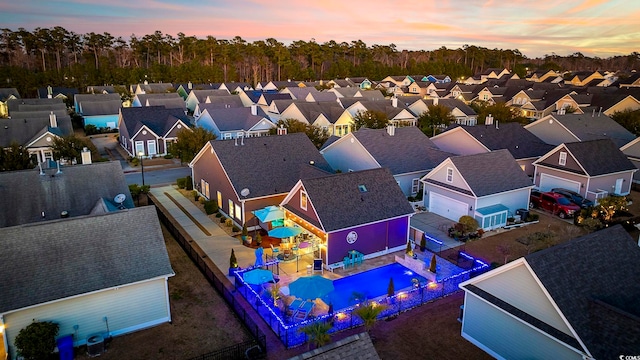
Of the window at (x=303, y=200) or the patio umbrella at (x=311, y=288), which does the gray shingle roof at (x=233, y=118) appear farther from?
the patio umbrella at (x=311, y=288)

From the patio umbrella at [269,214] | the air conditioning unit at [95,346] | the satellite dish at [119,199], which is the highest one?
the satellite dish at [119,199]

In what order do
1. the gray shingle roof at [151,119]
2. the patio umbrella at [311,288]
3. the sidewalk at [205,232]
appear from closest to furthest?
1. the patio umbrella at [311,288]
2. the sidewalk at [205,232]
3. the gray shingle roof at [151,119]

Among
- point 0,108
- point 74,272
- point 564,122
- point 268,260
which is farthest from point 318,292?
point 0,108

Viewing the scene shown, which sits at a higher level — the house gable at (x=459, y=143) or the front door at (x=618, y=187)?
the house gable at (x=459, y=143)

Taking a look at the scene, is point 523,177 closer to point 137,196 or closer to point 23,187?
point 137,196

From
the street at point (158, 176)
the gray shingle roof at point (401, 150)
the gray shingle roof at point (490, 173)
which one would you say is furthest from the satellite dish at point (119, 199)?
the gray shingle roof at point (490, 173)

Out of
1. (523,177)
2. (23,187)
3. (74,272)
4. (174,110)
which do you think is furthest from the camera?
(174,110)
